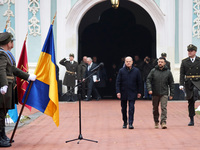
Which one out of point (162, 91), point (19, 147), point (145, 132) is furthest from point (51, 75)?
point (162, 91)

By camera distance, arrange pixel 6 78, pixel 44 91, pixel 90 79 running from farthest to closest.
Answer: pixel 90 79, pixel 44 91, pixel 6 78

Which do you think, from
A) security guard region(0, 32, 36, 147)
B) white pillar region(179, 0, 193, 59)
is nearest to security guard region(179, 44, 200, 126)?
security guard region(0, 32, 36, 147)

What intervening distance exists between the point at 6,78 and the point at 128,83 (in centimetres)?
402

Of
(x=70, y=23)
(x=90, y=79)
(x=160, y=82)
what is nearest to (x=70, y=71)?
(x=90, y=79)

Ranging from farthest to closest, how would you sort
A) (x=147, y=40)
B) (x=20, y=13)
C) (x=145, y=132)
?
(x=147, y=40), (x=20, y=13), (x=145, y=132)

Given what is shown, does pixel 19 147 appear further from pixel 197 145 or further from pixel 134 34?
pixel 134 34

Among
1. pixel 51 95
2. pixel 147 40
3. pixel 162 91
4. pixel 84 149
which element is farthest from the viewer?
pixel 147 40

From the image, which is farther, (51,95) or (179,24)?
(179,24)

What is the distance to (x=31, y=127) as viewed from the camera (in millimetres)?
11617

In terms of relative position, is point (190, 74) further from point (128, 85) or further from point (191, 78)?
point (128, 85)

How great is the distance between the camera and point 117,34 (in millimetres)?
26109

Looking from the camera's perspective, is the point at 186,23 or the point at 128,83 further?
the point at 186,23

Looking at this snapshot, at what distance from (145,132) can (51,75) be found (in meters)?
2.53

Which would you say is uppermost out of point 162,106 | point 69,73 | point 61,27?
point 61,27
